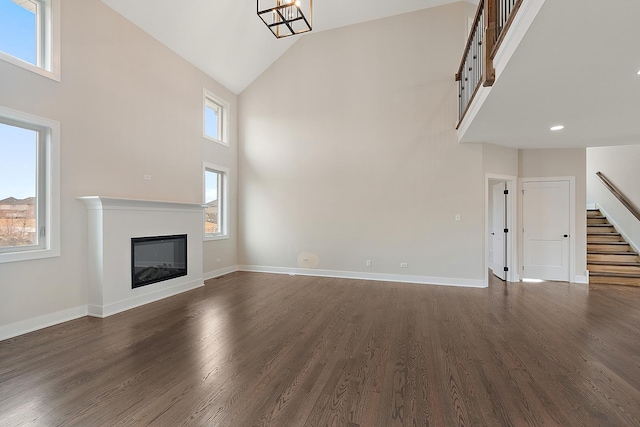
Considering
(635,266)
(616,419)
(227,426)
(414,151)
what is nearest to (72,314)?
(227,426)

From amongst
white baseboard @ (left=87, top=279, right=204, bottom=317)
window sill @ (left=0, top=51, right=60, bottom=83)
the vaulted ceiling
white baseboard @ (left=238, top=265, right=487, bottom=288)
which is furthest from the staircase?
window sill @ (left=0, top=51, right=60, bottom=83)

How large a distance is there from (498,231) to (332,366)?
16.7 ft

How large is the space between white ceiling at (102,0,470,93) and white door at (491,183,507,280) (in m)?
3.80

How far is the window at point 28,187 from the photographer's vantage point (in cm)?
308

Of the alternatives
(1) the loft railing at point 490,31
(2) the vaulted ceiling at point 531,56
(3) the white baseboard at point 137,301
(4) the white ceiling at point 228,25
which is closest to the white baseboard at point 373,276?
(3) the white baseboard at point 137,301

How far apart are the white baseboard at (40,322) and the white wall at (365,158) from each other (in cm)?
338

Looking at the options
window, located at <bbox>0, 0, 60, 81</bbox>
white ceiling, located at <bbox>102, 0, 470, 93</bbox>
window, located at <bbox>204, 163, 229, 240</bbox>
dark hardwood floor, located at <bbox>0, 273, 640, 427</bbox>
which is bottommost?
dark hardwood floor, located at <bbox>0, 273, 640, 427</bbox>

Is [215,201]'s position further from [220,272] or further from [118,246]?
[118,246]

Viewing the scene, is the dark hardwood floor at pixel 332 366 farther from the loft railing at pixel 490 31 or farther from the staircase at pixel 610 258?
the loft railing at pixel 490 31

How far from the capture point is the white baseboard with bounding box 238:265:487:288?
17.4 ft

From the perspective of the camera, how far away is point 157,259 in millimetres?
4488

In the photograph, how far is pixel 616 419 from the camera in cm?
182

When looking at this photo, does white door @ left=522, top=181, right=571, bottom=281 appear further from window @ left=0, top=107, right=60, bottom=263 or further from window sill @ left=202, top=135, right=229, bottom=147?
window @ left=0, top=107, right=60, bottom=263

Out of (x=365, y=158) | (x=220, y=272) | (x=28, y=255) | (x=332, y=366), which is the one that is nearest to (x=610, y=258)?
(x=365, y=158)
